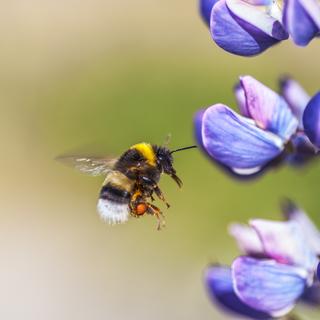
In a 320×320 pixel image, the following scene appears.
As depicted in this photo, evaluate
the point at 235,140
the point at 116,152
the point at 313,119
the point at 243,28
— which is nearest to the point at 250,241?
the point at 235,140

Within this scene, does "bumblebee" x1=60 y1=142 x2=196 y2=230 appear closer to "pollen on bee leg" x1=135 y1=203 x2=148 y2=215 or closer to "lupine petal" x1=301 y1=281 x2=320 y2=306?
"pollen on bee leg" x1=135 y1=203 x2=148 y2=215

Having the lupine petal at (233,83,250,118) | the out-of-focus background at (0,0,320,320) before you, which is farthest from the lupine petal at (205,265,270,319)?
the out-of-focus background at (0,0,320,320)

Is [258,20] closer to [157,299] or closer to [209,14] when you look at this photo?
[209,14]

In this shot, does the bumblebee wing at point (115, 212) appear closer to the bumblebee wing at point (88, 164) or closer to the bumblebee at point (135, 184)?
the bumblebee at point (135, 184)

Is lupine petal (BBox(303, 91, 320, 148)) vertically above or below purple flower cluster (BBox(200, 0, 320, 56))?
below

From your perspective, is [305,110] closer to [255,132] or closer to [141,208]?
[255,132]
